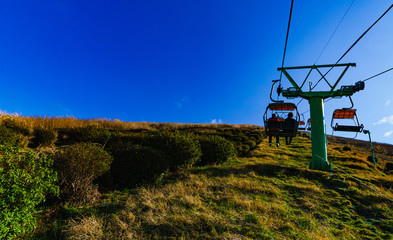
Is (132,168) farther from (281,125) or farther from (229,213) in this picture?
(281,125)

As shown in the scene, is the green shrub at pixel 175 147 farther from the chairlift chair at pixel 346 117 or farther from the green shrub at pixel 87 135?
the chairlift chair at pixel 346 117

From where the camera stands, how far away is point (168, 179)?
7.47 meters

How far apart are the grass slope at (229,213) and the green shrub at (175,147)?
0.83m

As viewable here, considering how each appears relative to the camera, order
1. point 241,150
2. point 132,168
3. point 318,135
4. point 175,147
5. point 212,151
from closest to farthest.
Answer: point 132,168
point 175,147
point 318,135
point 212,151
point 241,150

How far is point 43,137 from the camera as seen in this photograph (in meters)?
9.46

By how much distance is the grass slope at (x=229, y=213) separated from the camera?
363 centimetres

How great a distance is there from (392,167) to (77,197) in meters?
32.7

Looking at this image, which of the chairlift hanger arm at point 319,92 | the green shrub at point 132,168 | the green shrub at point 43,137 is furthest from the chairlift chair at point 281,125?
the green shrub at point 43,137

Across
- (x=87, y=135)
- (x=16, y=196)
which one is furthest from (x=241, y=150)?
(x=16, y=196)

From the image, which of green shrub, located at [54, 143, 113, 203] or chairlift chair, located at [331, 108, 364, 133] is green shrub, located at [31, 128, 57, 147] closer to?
green shrub, located at [54, 143, 113, 203]

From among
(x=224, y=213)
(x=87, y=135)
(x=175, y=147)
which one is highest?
(x=87, y=135)

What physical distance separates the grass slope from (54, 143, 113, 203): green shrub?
431mm

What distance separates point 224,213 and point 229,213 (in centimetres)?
14

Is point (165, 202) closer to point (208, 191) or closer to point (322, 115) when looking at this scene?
point (208, 191)
